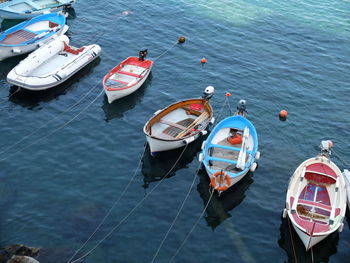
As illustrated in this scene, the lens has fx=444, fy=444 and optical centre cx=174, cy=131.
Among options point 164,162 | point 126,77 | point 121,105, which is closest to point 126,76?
point 126,77

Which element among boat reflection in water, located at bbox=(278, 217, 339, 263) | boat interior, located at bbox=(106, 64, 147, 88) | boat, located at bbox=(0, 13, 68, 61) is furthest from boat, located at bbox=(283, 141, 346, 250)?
boat, located at bbox=(0, 13, 68, 61)

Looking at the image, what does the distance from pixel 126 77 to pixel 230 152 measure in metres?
14.3

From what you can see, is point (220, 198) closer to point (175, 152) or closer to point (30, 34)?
point (175, 152)

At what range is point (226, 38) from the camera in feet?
179

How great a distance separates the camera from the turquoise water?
28.9 m

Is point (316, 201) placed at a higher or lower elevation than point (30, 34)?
lower

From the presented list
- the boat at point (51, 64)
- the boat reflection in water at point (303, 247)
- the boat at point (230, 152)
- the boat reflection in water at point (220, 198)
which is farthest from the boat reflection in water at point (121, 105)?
the boat reflection in water at point (303, 247)

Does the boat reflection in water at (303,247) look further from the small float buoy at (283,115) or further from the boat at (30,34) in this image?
the boat at (30,34)

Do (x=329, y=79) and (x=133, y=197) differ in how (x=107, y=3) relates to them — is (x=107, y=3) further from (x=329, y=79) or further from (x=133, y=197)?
(x=133, y=197)

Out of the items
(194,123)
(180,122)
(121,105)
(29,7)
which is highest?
(29,7)

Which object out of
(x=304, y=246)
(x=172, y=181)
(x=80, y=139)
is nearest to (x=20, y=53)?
(x=80, y=139)

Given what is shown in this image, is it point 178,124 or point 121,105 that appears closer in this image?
point 178,124

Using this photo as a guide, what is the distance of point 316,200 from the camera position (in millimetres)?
31109

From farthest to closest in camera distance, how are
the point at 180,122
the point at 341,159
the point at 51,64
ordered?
the point at 51,64, the point at 180,122, the point at 341,159
